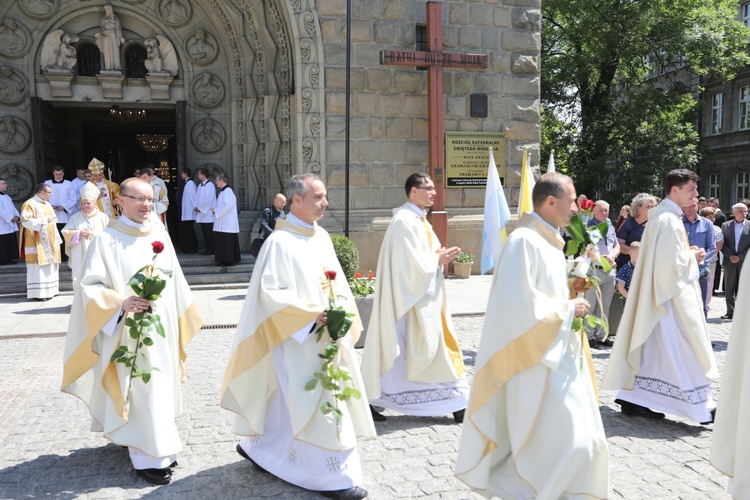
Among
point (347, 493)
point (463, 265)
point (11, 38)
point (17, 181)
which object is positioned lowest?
point (347, 493)

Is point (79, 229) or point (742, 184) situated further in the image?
point (742, 184)

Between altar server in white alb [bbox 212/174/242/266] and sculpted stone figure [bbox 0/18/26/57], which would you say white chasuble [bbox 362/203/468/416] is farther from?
sculpted stone figure [bbox 0/18/26/57]

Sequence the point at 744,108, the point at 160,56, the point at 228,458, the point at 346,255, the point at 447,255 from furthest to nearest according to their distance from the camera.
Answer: the point at 744,108, the point at 160,56, the point at 346,255, the point at 447,255, the point at 228,458

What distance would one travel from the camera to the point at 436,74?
1236cm

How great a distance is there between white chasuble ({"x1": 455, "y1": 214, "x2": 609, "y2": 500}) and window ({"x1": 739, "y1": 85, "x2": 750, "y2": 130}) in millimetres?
34583

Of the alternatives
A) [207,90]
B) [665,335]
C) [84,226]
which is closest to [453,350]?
[665,335]

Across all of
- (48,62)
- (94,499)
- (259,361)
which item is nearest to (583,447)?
(259,361)

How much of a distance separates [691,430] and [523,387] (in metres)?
2.58

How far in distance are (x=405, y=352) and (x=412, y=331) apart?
0.22m

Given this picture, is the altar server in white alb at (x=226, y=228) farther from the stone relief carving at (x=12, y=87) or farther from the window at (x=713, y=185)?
the window at (x=713, y=185)

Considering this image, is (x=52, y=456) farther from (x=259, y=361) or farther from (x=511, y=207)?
(x=511, y=207)

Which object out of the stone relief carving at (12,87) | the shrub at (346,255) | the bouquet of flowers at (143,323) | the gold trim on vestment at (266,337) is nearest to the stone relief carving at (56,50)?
the stone relief carving at (12,87)

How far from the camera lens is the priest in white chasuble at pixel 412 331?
5.33 m

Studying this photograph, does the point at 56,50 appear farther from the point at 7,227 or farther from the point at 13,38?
the point at 7,227
